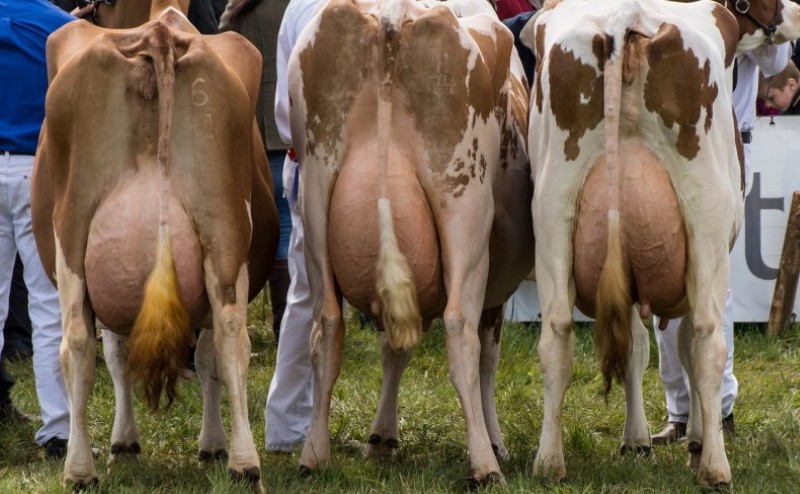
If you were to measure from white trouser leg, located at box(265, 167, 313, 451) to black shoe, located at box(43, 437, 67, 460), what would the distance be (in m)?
0.98

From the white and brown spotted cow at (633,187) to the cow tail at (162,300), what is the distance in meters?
1.52

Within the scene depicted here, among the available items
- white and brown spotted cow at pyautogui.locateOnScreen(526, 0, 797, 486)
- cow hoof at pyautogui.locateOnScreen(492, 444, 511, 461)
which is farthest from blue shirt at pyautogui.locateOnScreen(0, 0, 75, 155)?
cow hoof at pyautogui.locateOnScreen(492, 444, 511, 461)

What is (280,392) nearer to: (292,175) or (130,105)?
(292,175)

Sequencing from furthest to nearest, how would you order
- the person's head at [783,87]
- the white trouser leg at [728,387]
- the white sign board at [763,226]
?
the white sign board at [763,226] → the person's head at [783,87] → the white trouser leg at [728,387]

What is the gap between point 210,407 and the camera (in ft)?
21.4

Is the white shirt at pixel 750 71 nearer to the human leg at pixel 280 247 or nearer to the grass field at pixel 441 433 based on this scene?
the grass field at pixel 441 433

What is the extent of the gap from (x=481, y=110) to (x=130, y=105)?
145 centimetres

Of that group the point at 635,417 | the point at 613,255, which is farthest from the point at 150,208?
the point at 635,417

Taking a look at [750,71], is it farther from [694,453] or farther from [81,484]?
[81,484]

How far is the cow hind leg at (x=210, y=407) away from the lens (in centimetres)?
646

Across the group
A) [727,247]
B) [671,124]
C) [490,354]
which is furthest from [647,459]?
[671,124]

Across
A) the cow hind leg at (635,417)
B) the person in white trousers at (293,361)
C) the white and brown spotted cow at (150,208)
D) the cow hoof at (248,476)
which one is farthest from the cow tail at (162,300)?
the cow hind leg at (635,417)

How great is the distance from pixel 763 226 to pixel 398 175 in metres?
4.79

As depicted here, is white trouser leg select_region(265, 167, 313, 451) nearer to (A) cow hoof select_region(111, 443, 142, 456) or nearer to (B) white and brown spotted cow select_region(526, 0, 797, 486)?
(A) cow hoof select_region(111, 443, 142, 456)
